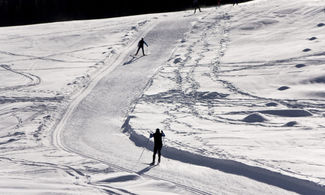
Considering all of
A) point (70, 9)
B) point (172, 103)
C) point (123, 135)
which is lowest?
point (123, 135)

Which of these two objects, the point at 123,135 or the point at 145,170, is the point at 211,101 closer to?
the point at 123,135

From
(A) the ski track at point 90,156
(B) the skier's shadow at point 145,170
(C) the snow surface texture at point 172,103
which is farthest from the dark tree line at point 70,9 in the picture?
(B) the skier's shadow at point 145,170

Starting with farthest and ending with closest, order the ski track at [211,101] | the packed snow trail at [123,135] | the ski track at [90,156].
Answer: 1. the ski track at [211,101]
2. the packed snow trail at [123,135]
3. the ski track at [90,156]

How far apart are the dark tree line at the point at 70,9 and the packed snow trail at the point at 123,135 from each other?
114 feet

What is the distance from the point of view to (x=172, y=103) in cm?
2450

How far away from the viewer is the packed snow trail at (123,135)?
14406 mm

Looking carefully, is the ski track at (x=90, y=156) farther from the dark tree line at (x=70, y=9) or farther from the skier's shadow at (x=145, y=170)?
the dark tree line at (x=70, y=9)

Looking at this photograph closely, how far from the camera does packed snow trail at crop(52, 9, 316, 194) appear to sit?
14.4 metres

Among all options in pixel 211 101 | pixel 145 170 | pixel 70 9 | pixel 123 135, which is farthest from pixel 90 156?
pixel 70 9

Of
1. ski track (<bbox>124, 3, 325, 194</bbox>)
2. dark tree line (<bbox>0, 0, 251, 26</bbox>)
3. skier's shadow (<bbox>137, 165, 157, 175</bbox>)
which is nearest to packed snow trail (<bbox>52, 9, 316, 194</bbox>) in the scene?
skier's shadow (<bbox>137, 165, 157, 175</bbox>)

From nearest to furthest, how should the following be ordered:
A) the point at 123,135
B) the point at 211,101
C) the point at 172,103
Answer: the point at 123,135, the point at 211,101, the point at 172,103

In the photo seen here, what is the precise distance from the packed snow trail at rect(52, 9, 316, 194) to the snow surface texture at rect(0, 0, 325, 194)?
0.06 m

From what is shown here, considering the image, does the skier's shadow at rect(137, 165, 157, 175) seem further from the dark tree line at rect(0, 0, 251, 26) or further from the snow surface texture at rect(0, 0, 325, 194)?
the dark tree line at rect(0, 0, 251, 26)

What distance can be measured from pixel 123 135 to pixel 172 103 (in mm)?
4967
